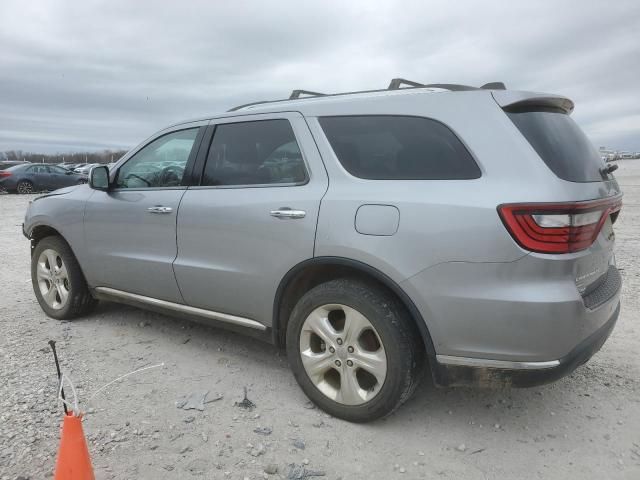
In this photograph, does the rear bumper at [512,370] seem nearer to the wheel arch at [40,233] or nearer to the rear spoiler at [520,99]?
the rear spoiler at [520,99]

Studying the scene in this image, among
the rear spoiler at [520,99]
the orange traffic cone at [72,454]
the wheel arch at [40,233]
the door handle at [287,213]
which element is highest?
the rear spoiler at [520,99]

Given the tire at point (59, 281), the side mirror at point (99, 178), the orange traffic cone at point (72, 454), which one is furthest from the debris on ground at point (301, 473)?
the tire at point (59, 281)

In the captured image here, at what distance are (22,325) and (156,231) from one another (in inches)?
71.9

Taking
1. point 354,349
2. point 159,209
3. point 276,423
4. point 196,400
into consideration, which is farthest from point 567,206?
point 159,209

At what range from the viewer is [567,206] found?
223cm

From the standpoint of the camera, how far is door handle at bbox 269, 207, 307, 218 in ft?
9.42

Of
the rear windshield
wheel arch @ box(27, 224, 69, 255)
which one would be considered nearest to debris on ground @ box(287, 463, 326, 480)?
the rear windshield

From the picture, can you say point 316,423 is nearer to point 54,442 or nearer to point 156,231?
point 54,442

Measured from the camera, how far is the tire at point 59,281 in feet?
14.6

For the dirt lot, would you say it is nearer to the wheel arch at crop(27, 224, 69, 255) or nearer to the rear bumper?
the rear bumper

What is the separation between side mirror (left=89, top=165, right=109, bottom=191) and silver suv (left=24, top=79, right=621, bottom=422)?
1.99ft

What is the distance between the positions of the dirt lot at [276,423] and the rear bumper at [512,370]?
43 cm

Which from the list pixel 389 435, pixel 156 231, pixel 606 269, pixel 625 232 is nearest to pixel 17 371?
pixel 156 231

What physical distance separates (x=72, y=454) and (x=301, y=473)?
1.02m
